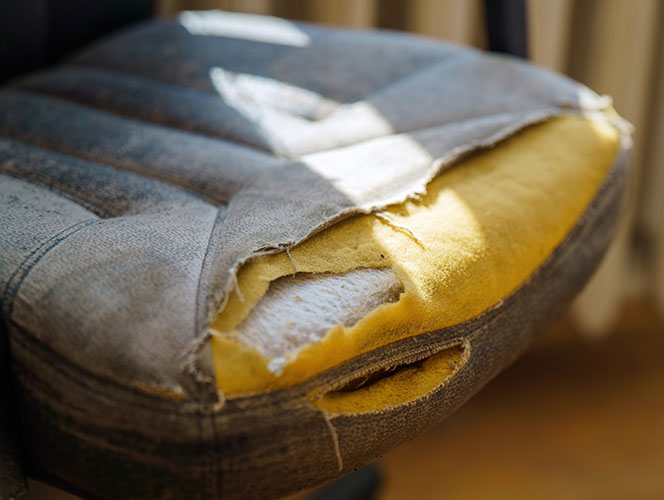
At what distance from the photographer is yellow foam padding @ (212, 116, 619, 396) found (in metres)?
0.27

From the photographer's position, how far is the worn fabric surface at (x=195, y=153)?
271 mm

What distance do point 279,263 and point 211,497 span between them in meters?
0.11

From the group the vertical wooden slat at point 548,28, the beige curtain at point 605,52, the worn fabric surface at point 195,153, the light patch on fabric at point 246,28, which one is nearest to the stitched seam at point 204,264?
the worn fabric surface at point 195,153

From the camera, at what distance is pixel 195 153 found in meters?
0.42

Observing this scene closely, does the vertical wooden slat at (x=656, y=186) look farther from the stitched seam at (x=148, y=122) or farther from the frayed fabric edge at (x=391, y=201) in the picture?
the stitched seam at (x=148, y=122)

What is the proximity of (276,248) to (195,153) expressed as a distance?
145mm

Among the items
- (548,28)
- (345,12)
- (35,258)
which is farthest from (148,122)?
(548,28)

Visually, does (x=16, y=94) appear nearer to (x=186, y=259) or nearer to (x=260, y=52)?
(x=260, y=52)

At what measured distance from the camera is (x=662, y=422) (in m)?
1.03

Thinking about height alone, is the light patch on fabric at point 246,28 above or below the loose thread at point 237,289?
above

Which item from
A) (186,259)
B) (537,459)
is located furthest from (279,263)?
(537,459)

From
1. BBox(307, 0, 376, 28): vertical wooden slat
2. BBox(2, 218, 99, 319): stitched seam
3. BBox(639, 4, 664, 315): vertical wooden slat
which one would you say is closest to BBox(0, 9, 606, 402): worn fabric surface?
BBox(2, 218, 99, 319): stitched seam

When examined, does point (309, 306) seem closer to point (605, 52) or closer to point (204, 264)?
point (204, 264)

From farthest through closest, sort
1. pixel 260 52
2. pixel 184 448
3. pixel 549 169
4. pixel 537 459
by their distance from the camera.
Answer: pixel 537 459, pixel 260 52, pixel 549 169, pixel 184 448
